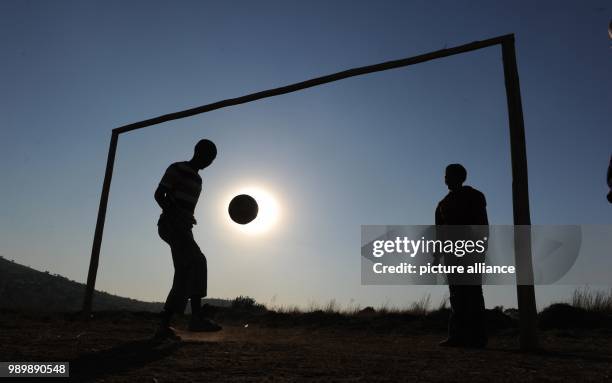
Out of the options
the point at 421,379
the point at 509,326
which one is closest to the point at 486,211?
the point at 421,379

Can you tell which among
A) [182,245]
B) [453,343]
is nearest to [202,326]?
[182,245]

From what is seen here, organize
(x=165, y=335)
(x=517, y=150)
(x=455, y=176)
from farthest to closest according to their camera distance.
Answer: (x=455, y=176) → (x=517, y=150) → (x=165, y=335)

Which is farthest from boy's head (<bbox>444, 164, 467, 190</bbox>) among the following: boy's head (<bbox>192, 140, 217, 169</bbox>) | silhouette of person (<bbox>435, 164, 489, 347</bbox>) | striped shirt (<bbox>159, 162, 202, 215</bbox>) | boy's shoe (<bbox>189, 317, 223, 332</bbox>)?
boy's shoe (<bbox>189, 317, 223, 332</bbox>)

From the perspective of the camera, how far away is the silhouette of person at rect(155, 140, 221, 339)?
518cm

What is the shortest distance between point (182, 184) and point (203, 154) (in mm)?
434

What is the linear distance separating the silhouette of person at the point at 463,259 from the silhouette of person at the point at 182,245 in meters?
2.47

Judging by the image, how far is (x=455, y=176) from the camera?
18.7ft

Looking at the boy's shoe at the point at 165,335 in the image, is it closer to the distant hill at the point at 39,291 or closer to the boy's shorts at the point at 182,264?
the boy's shorts at the point at 182,264

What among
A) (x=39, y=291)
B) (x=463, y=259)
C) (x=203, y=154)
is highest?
(x=203, y=154)

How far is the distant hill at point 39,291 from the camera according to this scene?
2727 cm

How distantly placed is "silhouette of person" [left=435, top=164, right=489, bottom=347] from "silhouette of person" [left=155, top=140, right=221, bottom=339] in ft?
8.10

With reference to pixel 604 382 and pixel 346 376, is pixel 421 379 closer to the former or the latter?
pixel 346 376

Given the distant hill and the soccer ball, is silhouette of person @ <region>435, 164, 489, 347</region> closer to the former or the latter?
the soccer ball

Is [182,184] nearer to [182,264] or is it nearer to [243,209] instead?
[182,264]
